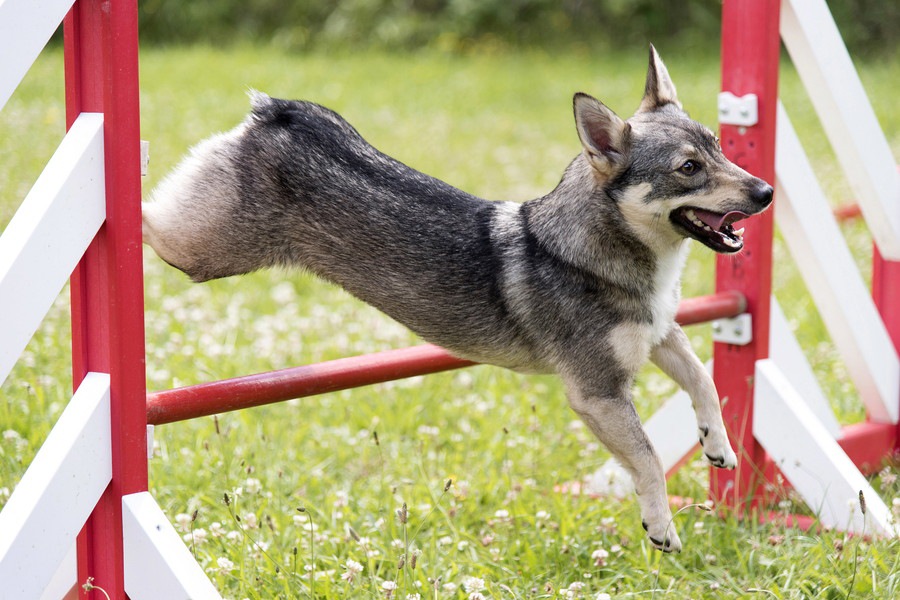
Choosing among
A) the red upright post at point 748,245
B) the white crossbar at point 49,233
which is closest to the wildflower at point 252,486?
the white crossbar at point 49,233

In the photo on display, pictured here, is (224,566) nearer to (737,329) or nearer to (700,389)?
(700,389)

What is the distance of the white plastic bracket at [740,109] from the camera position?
344cm

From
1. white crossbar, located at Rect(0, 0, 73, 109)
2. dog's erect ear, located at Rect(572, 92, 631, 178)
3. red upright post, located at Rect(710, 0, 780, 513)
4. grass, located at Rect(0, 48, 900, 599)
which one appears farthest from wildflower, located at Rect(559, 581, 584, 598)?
white crossbar, located at Rect(0, 0, 73, 109)

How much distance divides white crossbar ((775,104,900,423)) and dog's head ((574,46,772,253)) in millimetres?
1056

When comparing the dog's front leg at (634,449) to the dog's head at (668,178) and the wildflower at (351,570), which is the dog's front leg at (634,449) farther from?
the wildflower at (351,570)

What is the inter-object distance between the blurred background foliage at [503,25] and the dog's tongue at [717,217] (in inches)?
459

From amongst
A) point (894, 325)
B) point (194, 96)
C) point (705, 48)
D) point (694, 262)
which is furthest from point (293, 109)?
point (705, 48)

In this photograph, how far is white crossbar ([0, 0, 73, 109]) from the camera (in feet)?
6.90

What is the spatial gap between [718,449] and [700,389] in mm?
169

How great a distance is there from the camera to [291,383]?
2645 mm

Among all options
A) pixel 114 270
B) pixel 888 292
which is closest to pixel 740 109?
pixel 888 292

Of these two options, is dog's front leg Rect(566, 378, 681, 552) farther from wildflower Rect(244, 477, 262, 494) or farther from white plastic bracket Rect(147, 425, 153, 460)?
wildflower Rect(244, 477, 262, 494)

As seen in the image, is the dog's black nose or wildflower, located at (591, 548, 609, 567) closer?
the dog's black nose

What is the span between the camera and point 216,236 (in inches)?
108
